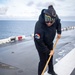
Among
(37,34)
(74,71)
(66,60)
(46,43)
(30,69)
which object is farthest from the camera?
(66,60)

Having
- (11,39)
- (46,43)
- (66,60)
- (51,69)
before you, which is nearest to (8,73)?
(51,69)

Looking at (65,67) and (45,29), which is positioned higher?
(45,29)

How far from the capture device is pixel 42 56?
13.9ft

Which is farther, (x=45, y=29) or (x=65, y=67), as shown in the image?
(x=65, y=67)

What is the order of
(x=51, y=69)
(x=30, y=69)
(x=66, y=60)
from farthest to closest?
(x=66, y=60), (x=30, y=69), (x=51, y=69)

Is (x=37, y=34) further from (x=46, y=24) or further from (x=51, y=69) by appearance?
(x=51, y=69)

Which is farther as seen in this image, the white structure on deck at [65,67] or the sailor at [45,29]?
the white structure on deck at [65,67]

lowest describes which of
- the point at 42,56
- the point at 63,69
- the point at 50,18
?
the point at 63,69

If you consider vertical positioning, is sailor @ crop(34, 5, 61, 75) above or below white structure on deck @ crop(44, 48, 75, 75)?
above

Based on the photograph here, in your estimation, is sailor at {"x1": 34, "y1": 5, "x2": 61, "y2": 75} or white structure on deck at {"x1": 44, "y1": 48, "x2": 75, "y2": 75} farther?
white structure on deck at {"x1": 44, "y1": 48, "x2": 75, "y2": 75}

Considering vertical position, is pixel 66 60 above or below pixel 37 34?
below

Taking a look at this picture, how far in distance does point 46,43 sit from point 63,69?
5.18 ft

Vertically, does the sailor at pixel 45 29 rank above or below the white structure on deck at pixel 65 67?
above

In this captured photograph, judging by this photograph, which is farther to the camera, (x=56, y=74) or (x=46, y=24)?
(x=56, y=74)
